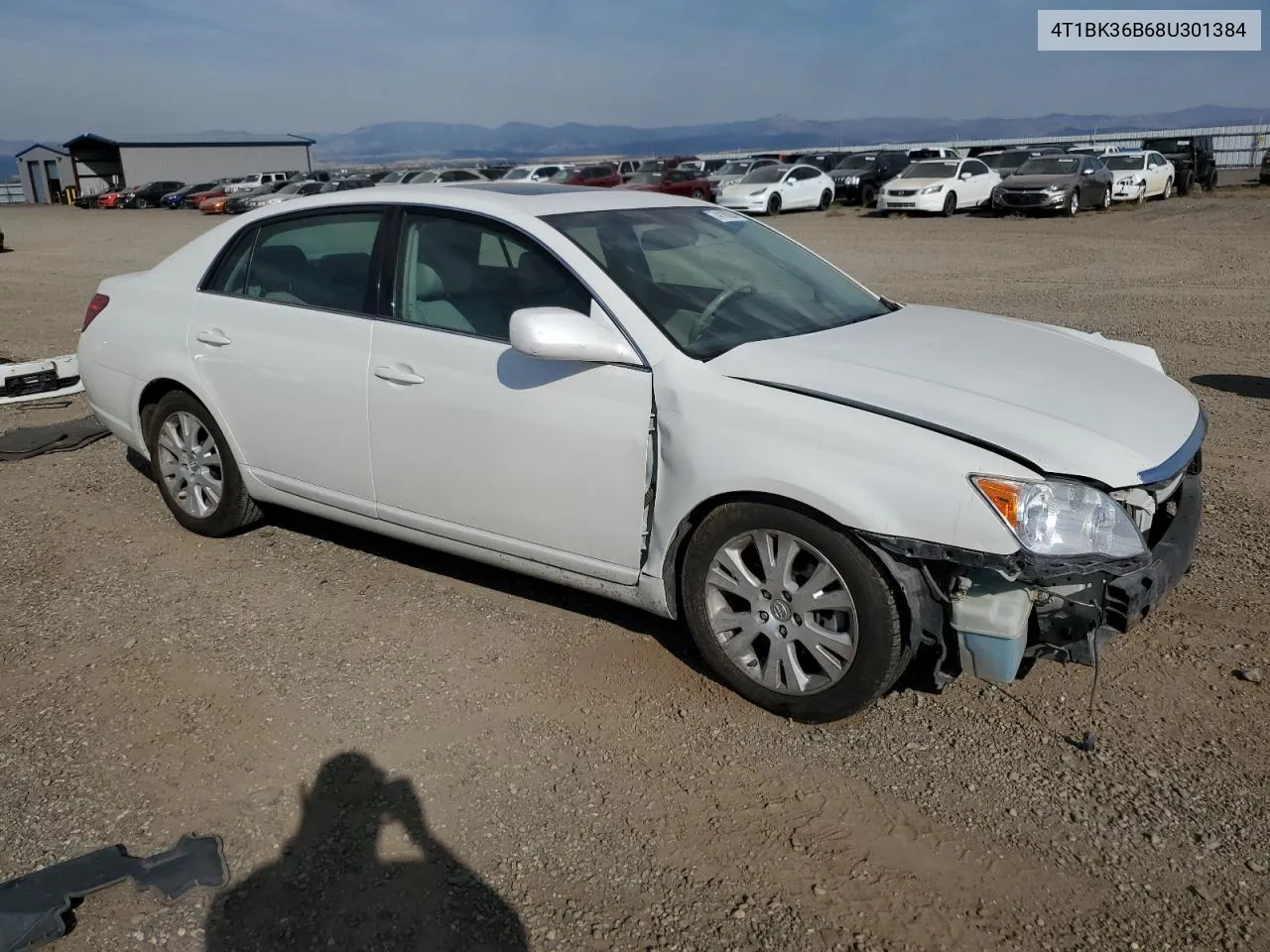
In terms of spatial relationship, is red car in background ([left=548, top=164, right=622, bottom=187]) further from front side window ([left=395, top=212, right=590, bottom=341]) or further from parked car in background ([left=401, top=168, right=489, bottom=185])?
front side window ([left=395, top=212, right=590, bottom=341])

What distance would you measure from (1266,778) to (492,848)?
2.22 meters

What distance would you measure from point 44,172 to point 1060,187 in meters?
62.4

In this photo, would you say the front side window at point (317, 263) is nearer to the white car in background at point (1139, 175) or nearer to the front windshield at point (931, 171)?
the front windshield at point (931, 171)

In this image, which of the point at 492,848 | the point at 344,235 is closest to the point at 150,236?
the point at 344,235

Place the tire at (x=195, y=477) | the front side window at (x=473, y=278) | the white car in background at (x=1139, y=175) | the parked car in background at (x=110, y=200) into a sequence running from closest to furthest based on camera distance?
1. the front side window at (x=473, y=278)
2. the tire at (x=195, y=477)
3. the white car in background at (x=1139, y=175)
4. the parked car in background at (x=110, y=200)

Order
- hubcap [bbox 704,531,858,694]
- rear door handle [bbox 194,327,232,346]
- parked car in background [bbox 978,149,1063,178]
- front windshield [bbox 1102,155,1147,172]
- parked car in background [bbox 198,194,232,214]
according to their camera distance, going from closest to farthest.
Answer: hubcap [bbox 704,531,858,694], rear door handle [bbox 194,327,232,346], front windshield [bbox 1102,155,1147,172], parked car in background [bbox 978,149,1063,178], parked car in background [bbox 198,194,232,214]

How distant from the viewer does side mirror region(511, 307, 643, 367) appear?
346cm

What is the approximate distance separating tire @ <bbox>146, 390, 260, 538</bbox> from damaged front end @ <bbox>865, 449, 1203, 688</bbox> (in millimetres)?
3127

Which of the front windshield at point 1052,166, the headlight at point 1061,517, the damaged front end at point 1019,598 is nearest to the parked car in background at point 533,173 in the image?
the front windshield at point 1052,166

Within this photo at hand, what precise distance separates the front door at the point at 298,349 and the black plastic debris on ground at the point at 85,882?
169 centimetres

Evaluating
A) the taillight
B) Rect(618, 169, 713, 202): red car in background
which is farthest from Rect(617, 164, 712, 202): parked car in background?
the taillight

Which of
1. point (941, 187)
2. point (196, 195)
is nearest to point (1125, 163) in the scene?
point (941, 187)

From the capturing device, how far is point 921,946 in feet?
8.44

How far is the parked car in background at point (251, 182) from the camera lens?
162ft
